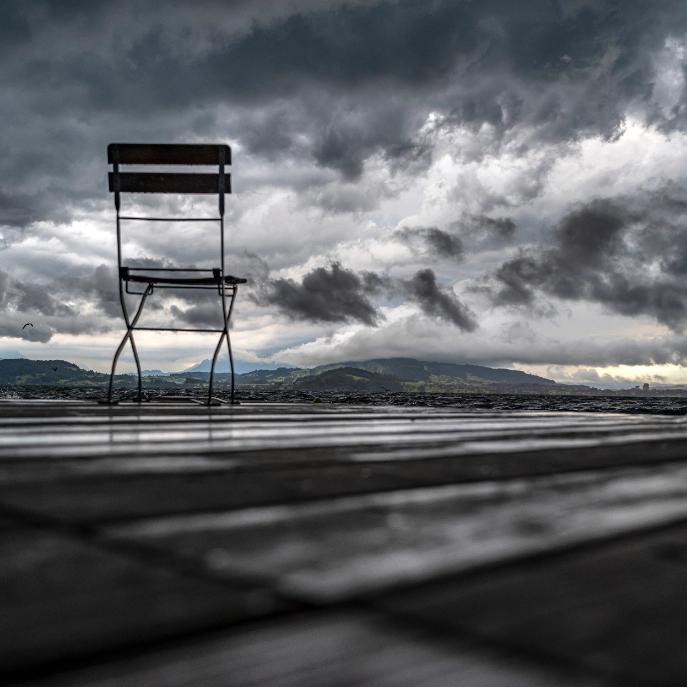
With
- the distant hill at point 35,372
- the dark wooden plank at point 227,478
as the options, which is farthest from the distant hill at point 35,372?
the dark wooden plank at point 227,478

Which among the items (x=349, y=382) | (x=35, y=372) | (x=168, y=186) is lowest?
(x=349, y=382)

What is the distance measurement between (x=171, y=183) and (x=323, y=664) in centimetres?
361

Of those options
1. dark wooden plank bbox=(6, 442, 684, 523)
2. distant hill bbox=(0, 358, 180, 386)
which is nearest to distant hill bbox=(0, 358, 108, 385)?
distant hill bbox=(0, 358, 180, 386)

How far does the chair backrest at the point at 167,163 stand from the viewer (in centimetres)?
343

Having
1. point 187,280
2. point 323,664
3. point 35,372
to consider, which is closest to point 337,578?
point 323,664

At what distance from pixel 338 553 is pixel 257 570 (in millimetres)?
76

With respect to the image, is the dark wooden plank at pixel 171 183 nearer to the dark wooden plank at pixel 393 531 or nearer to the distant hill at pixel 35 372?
the dark wooden plank at pixel 393 531

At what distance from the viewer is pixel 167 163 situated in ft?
11.4

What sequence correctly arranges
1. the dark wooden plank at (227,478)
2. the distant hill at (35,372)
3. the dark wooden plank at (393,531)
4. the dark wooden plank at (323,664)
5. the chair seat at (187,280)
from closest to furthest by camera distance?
the dark wooden plank at (323,664) → the dark wooden plank at (393,531) → the dark wooden plank at (227,478) → the chair seat at (187,280) → the distant hill at (35,372)

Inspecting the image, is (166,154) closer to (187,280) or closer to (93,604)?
(187,280)

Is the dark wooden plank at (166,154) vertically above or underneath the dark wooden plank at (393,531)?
above

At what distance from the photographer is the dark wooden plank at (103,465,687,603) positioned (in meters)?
0.44

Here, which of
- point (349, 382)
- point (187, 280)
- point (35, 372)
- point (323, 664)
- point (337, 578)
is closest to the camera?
point (323, 664)

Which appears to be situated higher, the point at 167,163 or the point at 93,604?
the point at 167,163
